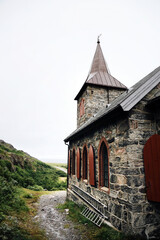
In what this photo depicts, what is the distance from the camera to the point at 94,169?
6848 millimetres

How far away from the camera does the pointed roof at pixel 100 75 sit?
13.0 meters

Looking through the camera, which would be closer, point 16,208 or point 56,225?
point 56,225

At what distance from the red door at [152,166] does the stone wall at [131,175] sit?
0.14m

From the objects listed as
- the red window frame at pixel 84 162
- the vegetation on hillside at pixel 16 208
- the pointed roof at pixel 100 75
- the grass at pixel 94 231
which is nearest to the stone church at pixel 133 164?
the grass at pixel 94 231

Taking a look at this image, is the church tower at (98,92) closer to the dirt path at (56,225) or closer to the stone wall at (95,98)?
the stone wall at (95,98)

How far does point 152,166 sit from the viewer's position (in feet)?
14.3

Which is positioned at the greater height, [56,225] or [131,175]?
[131,175]

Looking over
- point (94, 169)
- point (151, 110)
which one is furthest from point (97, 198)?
point (151, 110)

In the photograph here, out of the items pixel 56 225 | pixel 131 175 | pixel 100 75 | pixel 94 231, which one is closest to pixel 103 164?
pixel 131 175

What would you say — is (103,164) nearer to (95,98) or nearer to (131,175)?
(131,175)

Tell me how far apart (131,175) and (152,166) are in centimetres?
63

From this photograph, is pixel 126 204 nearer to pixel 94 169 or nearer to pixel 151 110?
pixel 94 169

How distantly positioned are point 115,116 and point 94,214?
13.7 feet

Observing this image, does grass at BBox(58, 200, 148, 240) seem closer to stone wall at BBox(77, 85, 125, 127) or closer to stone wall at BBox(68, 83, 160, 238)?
stone wall at BBox(68, 83, 160, 238)
